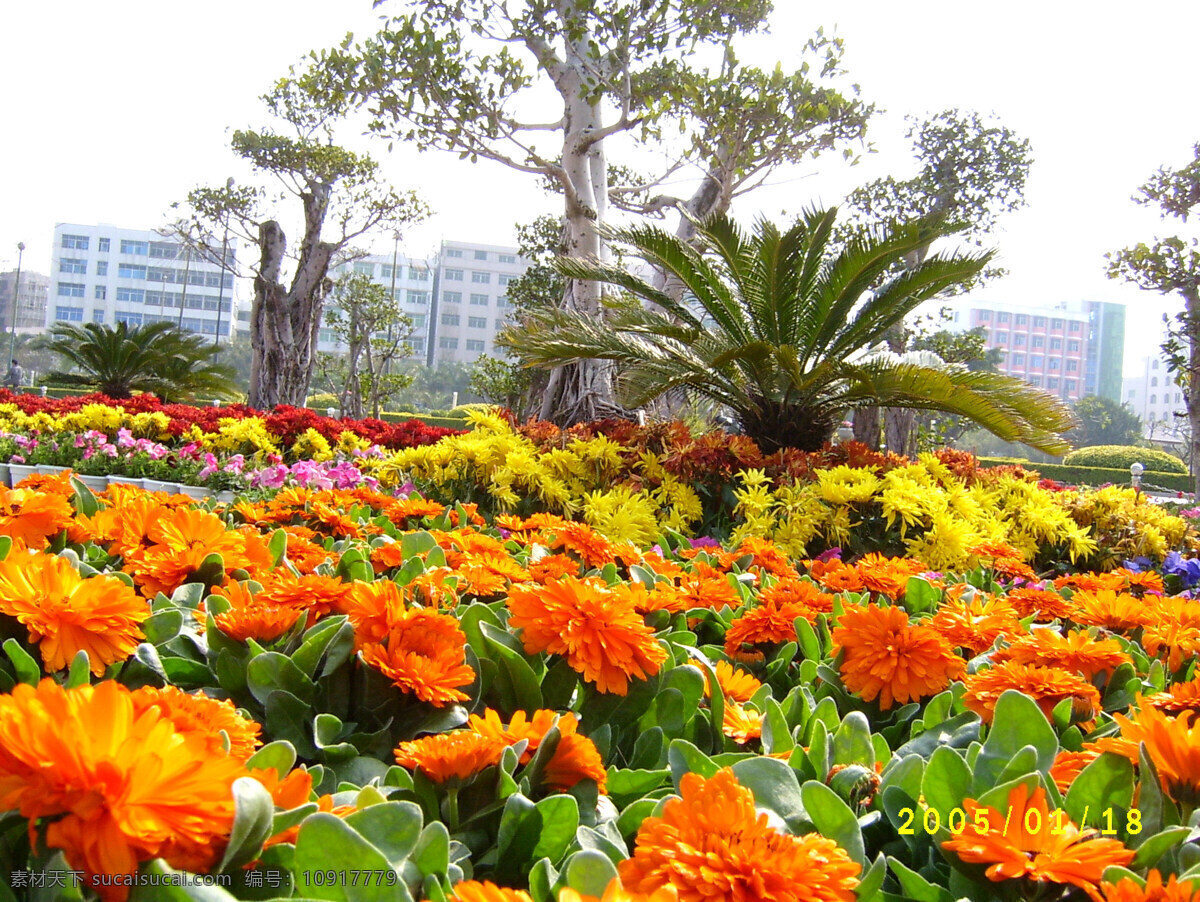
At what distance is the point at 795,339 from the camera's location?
539cm

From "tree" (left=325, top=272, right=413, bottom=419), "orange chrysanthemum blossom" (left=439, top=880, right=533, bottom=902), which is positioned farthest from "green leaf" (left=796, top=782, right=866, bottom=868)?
"tree" (left=325, top=272, right=413, bottom=419)

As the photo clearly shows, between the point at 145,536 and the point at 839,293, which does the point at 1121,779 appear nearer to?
the point at 145,536

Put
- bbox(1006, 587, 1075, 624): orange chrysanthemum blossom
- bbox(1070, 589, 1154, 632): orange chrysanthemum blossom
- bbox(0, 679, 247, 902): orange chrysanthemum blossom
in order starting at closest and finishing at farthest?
bbox(0, 679, 247, 902): orange chrysanthemum blossom < bbox(1070, 589, 1154, 632): orange chrysanthemum blossom < bbox(1006, 587, 1075, 624): orange chrysanthemum blossom

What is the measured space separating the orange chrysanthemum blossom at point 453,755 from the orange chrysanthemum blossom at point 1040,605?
1343 millimetres

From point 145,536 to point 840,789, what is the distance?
1150mm

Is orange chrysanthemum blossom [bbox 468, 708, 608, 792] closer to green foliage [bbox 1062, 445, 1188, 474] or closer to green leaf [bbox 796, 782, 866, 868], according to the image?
green leaf [bbox 796, 782, 866, 868]

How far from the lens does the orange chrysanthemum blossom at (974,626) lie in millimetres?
1384

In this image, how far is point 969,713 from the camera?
3.85 feet

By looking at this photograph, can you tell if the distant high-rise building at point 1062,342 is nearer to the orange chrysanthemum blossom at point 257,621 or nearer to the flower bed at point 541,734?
the flower bed at point 541,734

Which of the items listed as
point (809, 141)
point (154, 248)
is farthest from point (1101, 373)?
point (809, 141)

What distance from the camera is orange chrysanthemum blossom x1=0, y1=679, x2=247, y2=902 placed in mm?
507

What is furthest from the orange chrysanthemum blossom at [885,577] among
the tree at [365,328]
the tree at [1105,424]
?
the tree at [1105,424]

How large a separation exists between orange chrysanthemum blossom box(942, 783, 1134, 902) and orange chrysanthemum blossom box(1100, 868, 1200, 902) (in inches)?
0.6

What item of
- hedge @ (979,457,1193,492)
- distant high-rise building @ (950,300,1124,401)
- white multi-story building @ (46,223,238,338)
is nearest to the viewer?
hedge @ (979,457,1193,492)
